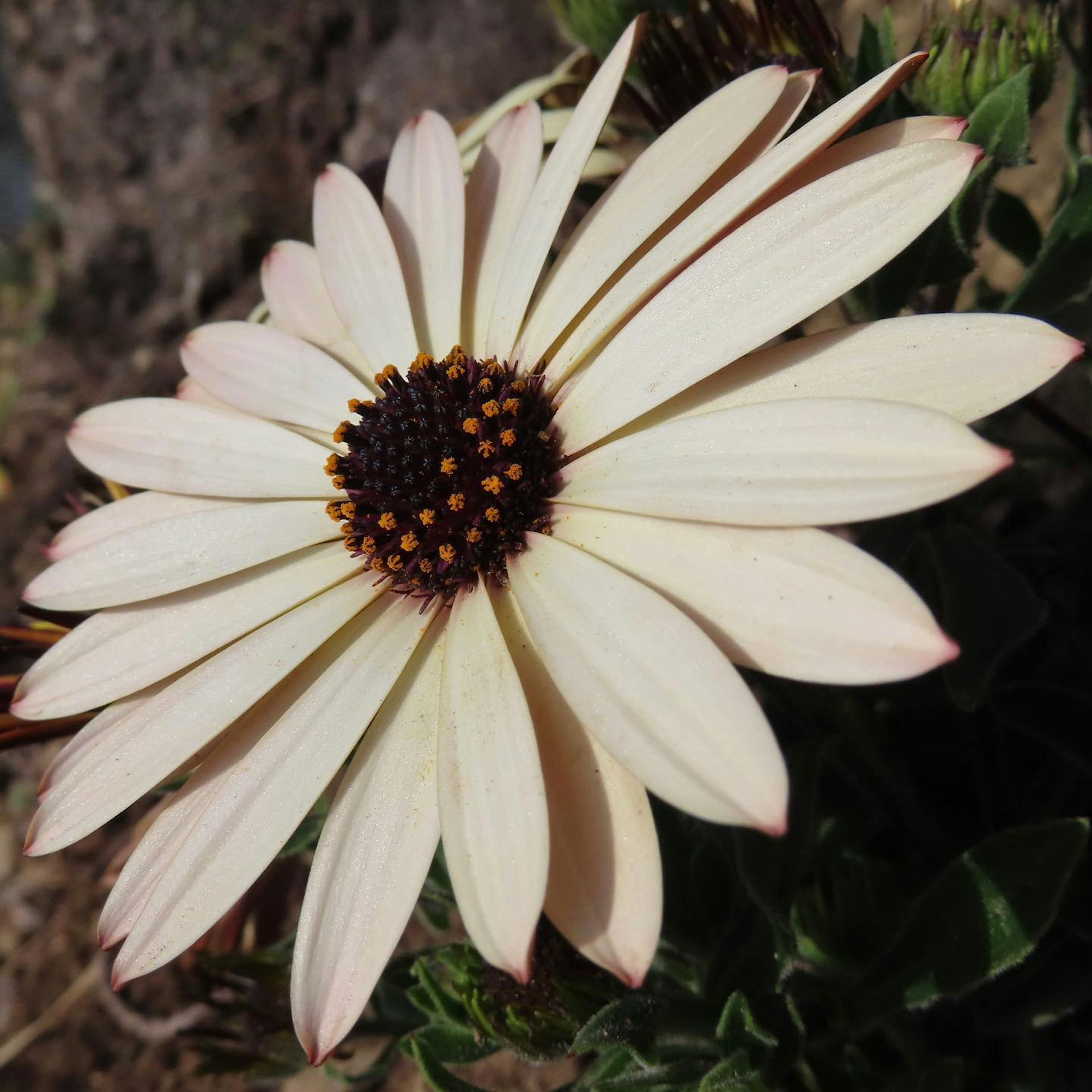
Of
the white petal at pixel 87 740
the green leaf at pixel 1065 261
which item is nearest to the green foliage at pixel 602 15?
the green leaf at pixel 1065 261

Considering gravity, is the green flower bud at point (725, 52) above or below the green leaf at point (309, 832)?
above

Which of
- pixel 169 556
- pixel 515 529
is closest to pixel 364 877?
pixel 515 529

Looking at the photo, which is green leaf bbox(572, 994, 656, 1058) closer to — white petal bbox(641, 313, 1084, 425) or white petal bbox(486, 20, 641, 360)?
white petal bbox(641, 313, 1084, 425)

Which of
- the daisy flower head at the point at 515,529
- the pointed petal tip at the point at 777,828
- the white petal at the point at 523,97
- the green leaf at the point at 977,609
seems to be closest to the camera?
the pointed petal tip at the point at 777,828

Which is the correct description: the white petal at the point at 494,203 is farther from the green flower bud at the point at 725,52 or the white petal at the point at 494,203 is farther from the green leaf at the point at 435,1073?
the green leaf at the point at 435,1073

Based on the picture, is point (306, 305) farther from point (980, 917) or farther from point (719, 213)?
point (980, 917)

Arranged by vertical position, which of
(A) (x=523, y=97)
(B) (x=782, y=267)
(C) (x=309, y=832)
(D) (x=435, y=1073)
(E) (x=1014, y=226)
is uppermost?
(A) (x=523, y=97)
